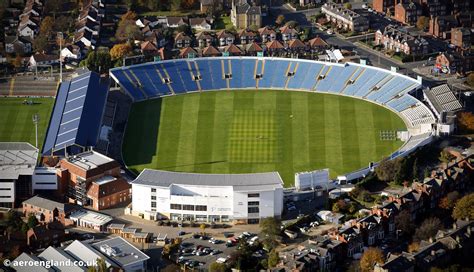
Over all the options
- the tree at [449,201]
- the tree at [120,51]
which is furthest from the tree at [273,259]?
the tree at [120,51]

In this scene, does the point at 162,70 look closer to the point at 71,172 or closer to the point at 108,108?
the point at 108,108

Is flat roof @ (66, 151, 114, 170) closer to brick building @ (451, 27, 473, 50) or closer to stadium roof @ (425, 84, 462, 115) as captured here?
stadium roof @ (425, 84, 462, 115)

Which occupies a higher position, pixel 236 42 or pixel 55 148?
pixel 236 42

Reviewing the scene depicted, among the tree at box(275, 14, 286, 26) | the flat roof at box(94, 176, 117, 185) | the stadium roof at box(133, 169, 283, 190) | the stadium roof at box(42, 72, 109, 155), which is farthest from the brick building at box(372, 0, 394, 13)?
the flat roof at box(94, 176, 117, 185)

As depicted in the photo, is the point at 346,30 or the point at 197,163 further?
the point at 346,30

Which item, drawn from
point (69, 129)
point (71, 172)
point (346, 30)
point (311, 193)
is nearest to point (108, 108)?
point (69, 129)

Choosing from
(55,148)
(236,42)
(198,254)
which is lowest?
(198,254)

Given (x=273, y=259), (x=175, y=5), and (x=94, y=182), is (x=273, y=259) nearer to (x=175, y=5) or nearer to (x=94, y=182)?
(x=94, y=182)

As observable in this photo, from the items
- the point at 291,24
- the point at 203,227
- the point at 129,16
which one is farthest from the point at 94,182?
the point at 291,24
